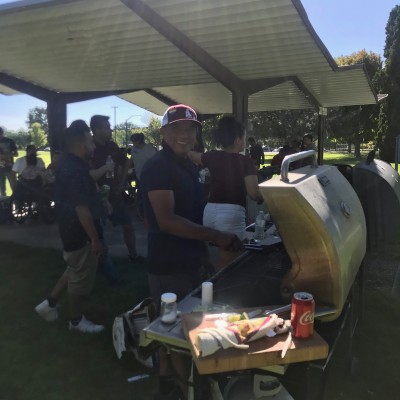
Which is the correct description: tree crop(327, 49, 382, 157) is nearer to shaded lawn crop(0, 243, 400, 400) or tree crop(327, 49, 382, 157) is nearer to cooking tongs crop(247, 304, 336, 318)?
shaded lawn crop(0, 243, 400, 400)

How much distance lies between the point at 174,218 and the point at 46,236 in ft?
18.9

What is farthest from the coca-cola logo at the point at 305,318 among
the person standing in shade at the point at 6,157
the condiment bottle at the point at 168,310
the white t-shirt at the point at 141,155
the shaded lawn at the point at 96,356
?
the person standing in shade at the point at 6,157

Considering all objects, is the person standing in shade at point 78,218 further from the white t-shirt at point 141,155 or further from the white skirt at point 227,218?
the white t-shirt at point 141,155

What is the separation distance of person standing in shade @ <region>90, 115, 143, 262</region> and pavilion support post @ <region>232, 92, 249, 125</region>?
4191mm

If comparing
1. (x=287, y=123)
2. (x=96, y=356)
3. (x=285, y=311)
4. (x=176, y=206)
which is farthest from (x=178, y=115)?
(x=287, y=123)

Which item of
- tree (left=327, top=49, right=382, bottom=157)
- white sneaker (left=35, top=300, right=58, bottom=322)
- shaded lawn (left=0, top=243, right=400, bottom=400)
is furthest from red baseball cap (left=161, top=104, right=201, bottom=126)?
tree (left=327, top=49, right=382, bottom=157)

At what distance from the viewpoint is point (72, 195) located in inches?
125

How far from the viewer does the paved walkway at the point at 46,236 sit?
6.37 m

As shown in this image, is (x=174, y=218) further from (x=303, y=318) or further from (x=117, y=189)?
(x=117, y=189)

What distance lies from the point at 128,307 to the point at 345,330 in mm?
2330

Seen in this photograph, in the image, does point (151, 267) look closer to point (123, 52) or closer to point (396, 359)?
point (396, 359)

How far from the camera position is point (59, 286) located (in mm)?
3656

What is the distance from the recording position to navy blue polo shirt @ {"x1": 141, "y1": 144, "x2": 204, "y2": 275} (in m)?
2.08

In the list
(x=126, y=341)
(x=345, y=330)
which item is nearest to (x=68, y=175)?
(x=126, y=341)
